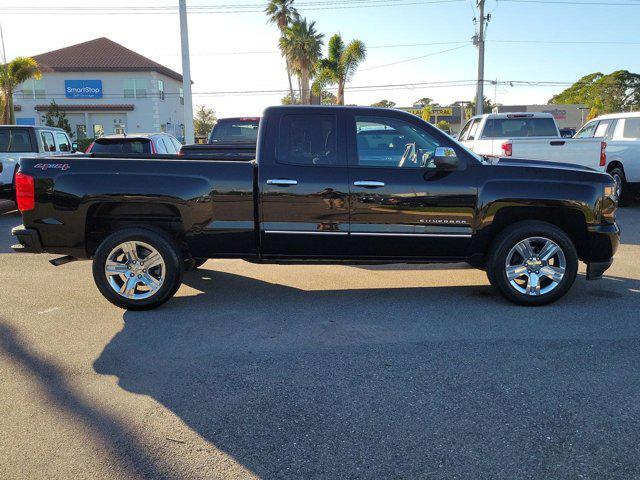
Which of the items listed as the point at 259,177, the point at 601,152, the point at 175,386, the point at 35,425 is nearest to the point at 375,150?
the point at 259,177

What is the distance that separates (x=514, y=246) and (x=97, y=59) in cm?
4766

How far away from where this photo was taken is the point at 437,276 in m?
6.83

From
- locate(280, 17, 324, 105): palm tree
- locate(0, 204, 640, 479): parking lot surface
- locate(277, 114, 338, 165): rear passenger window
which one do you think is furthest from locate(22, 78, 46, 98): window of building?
locate(277, 114, 338, 165): rear passenger window

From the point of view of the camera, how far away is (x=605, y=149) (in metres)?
11.8

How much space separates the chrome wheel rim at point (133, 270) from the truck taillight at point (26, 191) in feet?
2.98

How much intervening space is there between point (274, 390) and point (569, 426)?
184cm

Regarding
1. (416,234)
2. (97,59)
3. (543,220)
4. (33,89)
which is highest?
(97,59)

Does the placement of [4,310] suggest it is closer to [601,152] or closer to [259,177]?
[259,177]

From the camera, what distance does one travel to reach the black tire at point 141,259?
5.37m

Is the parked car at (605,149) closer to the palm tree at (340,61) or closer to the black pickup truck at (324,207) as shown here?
the black pickup truck at (324,207)

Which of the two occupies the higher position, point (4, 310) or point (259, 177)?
point (259, 177)

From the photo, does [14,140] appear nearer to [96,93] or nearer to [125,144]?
[125,144]

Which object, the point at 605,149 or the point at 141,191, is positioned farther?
the point at 605,149

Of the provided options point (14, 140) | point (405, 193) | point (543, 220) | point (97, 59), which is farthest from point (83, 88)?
point (543, 220)
